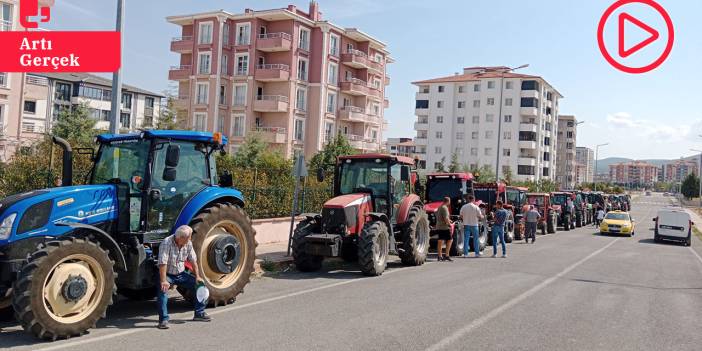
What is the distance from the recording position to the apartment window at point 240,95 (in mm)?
50531

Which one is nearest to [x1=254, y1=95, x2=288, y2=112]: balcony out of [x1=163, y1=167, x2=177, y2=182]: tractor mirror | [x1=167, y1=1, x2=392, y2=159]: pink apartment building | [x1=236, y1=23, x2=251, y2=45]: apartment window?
[x1=167, y1=1, x2=392, y2=159]: pink apartment building

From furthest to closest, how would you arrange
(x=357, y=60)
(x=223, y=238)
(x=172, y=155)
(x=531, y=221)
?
(x=357, y=60), (x=531, y=221), (x=223, y=238), (x=172, y=155)

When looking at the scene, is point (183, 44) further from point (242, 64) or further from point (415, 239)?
point (415, 239)

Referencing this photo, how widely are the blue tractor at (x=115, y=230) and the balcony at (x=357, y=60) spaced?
4615 cm

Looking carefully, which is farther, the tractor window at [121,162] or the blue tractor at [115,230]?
the tractor window at [121,162]

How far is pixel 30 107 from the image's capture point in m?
57.6

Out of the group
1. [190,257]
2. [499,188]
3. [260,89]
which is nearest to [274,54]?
[260,89]

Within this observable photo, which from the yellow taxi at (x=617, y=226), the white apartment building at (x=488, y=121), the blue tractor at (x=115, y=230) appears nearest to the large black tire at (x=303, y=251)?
the blue tractor at (x=115, y=230)

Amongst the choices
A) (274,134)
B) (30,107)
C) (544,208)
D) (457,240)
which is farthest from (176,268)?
(30,107)

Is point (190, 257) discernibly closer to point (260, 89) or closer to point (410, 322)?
point (410, 322)

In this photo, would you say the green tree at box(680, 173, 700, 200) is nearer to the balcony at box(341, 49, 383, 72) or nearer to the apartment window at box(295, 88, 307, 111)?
the balcony at box(341, 49, 383, 72)

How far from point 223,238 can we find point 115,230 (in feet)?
5.08

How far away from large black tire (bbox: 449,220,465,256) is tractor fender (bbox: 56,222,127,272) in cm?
1165

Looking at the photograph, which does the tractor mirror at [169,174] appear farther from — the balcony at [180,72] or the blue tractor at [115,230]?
the balcony at [180,72]
